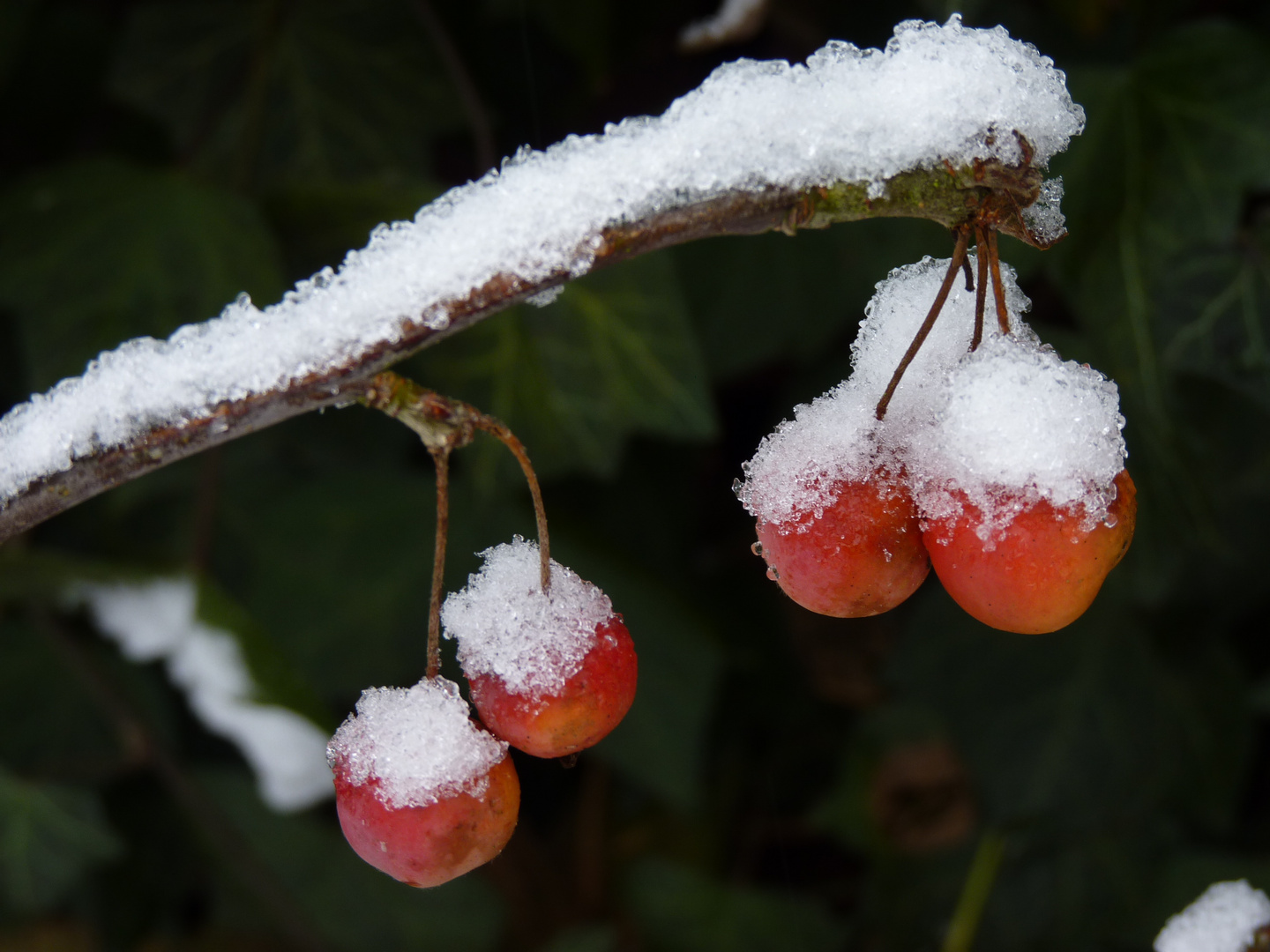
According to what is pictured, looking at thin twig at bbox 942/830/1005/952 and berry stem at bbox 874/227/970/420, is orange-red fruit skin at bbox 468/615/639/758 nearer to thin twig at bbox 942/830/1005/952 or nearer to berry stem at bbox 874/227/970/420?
berry stem at bbox 874/227/970/420

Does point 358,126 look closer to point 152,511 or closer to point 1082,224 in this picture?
point 152,511

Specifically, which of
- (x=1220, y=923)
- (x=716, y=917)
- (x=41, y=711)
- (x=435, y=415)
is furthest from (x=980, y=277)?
(x=41, y=711)

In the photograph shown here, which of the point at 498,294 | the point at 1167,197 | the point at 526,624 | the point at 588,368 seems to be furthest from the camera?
the point at 588,368

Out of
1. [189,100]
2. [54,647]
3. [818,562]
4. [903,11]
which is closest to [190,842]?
[54,647]

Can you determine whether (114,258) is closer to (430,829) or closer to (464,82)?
(464,82)

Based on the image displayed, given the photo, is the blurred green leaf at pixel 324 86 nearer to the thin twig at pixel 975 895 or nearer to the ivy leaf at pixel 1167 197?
the ivy leaf at pixel 1167 197

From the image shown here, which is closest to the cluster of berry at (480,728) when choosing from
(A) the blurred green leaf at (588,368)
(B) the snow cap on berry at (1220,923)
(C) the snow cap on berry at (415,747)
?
(C) the snow cap on berry at (415,747)

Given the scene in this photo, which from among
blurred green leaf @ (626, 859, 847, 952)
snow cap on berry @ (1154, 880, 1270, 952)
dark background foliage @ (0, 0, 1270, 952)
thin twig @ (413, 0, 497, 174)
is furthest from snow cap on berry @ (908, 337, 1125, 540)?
blurred green leaf @ (626, 859, 847, 952)
